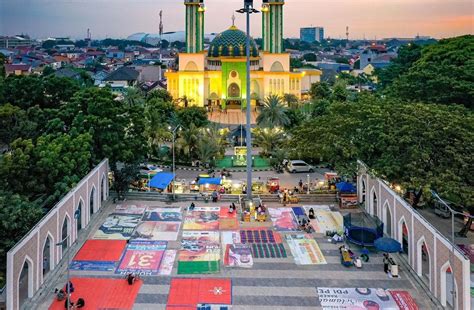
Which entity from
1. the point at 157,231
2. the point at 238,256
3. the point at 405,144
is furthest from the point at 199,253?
the point at 405,144

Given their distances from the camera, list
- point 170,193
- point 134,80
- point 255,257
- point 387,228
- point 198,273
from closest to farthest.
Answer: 1. point 198,273
2. point 255,257
3. point 387,228
4. point 170,193
5. point 134,80

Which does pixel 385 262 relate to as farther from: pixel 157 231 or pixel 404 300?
pixel 157 231

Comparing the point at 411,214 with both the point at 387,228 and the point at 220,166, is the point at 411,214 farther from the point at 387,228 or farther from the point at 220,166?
the point at 220,166

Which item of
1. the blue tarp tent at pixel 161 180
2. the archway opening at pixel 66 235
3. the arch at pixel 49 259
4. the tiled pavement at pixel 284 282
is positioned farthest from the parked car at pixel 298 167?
the arch at pixel 49 259

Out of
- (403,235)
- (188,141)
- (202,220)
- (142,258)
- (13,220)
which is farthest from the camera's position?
(188,141)

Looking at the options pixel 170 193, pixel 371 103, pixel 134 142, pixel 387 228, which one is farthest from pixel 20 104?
pixel 387 228

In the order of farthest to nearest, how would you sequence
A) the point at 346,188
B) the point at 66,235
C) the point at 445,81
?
the point at 445,81 < the point at 346,188 < the point at 66,235

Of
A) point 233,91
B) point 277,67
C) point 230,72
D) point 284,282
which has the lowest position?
point 284,282

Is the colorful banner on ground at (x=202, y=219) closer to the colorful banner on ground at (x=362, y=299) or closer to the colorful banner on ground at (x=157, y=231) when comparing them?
the colorful banner on ground at (x=157, y=231)
